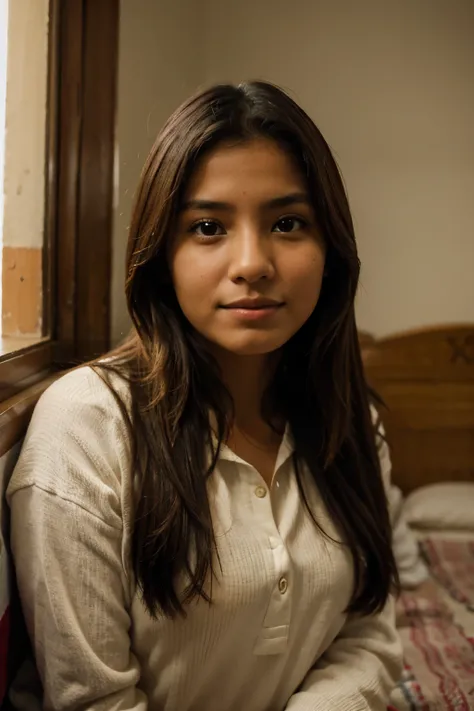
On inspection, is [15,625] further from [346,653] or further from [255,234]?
[255,234]

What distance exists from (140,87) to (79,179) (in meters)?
0.35

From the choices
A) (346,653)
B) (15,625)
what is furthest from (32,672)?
(346,653)

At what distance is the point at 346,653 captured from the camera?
1021 millimetres

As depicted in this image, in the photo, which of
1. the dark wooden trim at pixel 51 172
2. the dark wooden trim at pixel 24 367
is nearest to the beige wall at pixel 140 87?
the dark wooden trim at pixel 51 172

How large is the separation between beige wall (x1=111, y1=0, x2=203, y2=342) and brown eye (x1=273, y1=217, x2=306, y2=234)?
736mm

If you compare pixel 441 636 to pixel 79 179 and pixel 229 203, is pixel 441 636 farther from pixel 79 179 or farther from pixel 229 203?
pixel 79 179

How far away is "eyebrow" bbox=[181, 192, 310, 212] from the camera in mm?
830

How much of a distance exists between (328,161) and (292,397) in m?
0.38

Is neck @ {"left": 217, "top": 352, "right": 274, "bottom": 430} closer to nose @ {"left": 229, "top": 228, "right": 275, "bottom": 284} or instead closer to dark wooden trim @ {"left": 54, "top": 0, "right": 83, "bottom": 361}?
nose @ {"left": 229, "top": 228, "right": 275, "bottom": 284}

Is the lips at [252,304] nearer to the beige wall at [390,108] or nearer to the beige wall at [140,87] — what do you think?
the beige wall at [140,87]

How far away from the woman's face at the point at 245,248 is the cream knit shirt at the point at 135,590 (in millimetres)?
173

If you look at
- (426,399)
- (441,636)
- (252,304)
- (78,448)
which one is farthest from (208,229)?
(426,399)

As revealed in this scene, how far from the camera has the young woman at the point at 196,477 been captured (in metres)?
0.78

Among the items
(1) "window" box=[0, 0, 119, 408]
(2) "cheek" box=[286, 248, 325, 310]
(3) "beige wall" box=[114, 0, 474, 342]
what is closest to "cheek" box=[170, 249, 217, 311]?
(2) "cheek" box=[286, 248, 325, 310]
